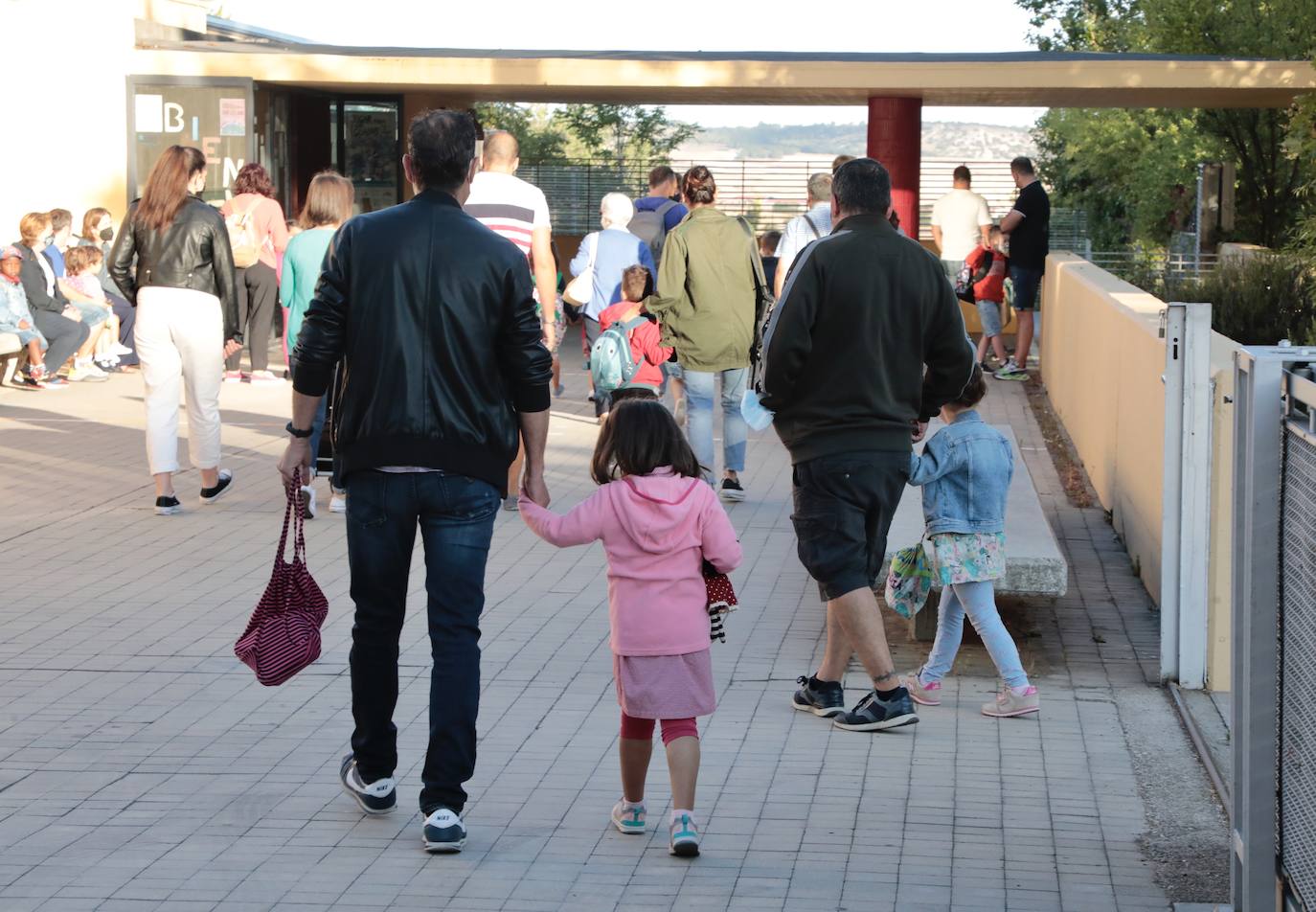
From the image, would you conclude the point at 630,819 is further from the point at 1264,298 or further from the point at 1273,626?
the point at 1264,298

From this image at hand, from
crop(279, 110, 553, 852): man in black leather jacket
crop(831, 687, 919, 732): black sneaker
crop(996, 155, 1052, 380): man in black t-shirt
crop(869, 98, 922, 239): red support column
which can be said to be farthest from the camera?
crop(869, 98, 922, 239): red support column

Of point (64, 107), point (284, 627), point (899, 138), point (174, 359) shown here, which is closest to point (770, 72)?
point (899, 138)

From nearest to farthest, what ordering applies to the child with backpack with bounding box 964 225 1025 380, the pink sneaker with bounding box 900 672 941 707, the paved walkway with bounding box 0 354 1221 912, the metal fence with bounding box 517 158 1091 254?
the paved walkway with bounding box 0 354 1221 912 → the pink sneaker with bounding box 900 672 941 707 → the child with backpack with bounding box 964 225 1025 380 → the metal fence with bounding box 517 158 1091 254

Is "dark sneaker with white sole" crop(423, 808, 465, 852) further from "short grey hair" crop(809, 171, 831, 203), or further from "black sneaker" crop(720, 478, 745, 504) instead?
"short grey hair" crop(809, 171, 831, 203)

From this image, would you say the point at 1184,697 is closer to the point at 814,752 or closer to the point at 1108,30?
the point at 814,752

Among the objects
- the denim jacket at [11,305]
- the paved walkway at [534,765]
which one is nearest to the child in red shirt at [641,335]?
the paved walkway at [534,765]

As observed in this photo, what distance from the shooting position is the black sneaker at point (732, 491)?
10500mm

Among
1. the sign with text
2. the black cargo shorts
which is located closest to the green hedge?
the black cargo shorts

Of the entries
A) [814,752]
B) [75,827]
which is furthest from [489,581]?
[75,827]

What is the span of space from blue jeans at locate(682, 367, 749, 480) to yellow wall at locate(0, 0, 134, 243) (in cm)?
1055

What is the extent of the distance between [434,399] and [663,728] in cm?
109

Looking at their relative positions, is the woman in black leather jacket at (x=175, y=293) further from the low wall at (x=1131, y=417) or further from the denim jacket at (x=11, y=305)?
the denim jacket at (x=11, y=305)

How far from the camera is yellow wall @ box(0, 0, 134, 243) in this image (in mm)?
18047

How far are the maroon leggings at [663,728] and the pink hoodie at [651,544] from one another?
19cm
